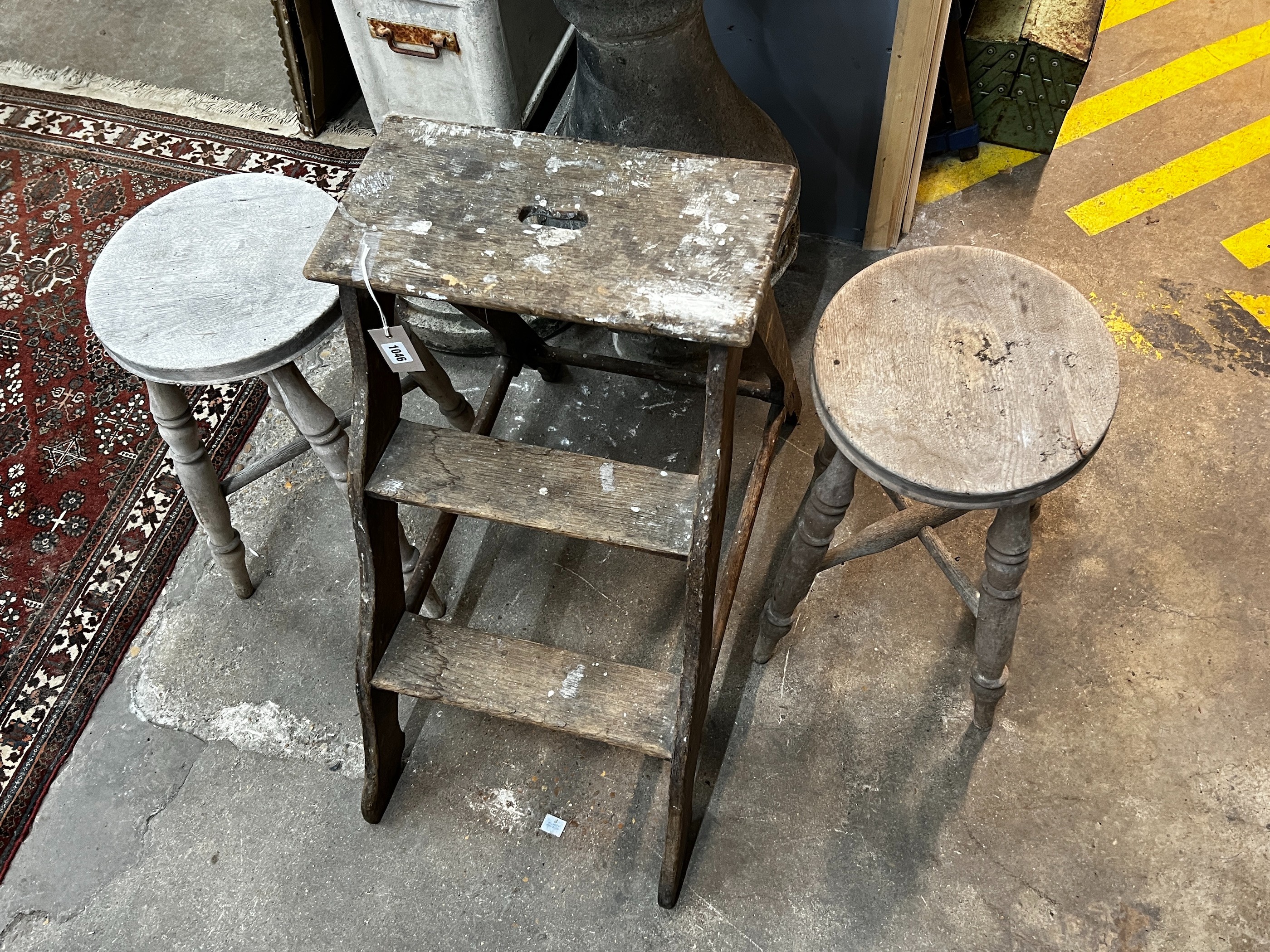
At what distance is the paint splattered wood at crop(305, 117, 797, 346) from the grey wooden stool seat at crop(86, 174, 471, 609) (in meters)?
0.27

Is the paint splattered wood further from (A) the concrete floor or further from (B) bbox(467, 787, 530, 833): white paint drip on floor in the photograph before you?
(B) bbox(467, 787, 530, 833): white paint drip on floor

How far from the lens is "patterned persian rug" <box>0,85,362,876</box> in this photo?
2.19m

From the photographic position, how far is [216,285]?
1811 mm

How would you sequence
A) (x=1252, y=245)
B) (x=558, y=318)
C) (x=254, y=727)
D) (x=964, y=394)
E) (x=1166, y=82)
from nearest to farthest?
(x=558, y=318)
(x=964, y=394)
(x=254, y=727)
(x=1252, y=245)
(x=1166, y=82)

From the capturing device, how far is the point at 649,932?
1.84m

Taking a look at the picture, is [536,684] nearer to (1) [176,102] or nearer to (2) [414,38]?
(2) [414,38]

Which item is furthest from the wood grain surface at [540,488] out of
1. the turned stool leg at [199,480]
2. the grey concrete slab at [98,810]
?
the grey concrete slab at [98,810]

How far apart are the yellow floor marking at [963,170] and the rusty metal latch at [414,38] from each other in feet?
4.69

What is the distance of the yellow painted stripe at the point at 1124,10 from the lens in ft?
10.7

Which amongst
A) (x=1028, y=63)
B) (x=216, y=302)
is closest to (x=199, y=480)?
(x=216, y=302)

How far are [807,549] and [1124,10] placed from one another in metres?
2.61

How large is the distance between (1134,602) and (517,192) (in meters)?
1.58

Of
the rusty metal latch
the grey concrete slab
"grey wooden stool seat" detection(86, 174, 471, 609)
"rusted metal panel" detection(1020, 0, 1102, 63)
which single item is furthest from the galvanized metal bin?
the grey concrete slab

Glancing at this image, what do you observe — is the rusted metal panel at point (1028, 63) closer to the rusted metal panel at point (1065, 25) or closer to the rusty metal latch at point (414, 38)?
the rusted metal panel at point (1065, 25)
